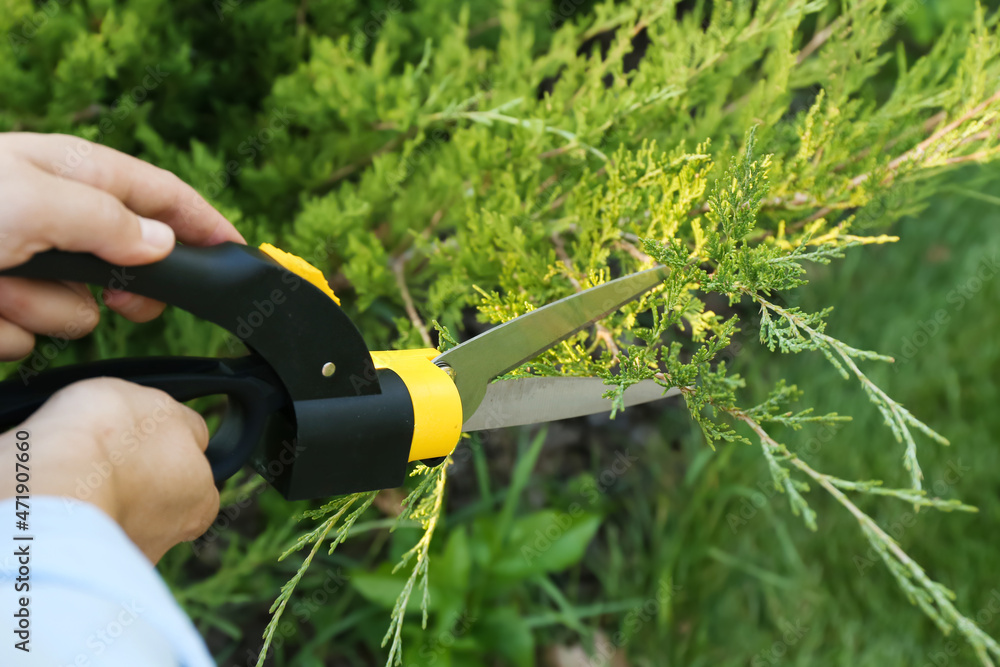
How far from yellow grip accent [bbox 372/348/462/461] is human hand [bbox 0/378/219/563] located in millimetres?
260

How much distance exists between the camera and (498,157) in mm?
1451

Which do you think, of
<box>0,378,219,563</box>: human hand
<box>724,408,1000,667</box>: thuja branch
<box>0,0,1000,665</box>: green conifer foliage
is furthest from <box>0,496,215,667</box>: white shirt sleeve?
<box>724,408,1000,667</box>: thuja branch

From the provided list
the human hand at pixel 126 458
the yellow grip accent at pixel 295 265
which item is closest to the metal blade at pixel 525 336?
the yellow grip accent at pixel 295 265

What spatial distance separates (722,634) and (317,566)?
1.21 meters

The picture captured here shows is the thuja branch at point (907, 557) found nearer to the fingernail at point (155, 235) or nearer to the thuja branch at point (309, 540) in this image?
the thuja branch at point (309, 540)

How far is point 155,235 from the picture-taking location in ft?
2.61

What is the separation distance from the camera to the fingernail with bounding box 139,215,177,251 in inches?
31.1

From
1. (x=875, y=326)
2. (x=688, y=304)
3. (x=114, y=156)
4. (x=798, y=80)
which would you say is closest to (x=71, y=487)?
(x=114, y=156)

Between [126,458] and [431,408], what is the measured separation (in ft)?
1.16

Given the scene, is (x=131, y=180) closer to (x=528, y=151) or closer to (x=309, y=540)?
(x=309, y=540)

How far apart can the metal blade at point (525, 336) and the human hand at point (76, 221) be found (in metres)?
0.40

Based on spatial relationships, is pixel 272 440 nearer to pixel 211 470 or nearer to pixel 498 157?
pixel 211 470

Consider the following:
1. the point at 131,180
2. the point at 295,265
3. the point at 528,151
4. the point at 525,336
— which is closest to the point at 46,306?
the point at 131,180

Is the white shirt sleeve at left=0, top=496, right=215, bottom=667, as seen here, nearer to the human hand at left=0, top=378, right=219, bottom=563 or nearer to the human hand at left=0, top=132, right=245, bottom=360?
the human hand at left=0, top=378, right=219, bottom=563
